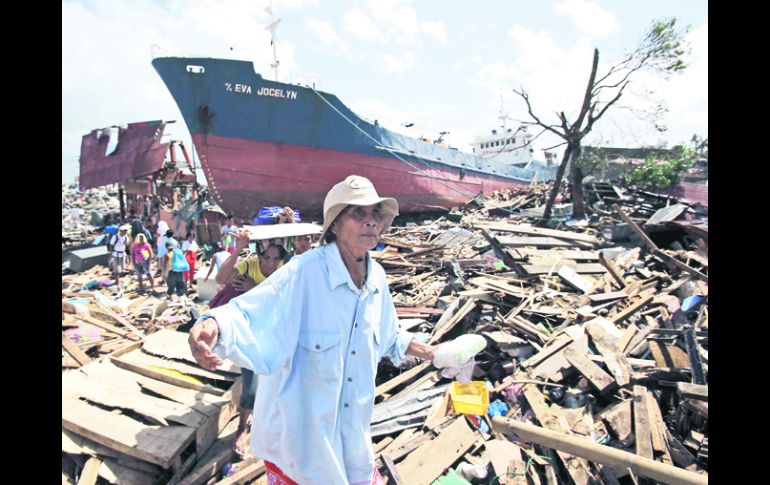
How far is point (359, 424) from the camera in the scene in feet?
6.09

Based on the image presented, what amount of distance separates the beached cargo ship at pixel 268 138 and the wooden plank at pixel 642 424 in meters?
14.0

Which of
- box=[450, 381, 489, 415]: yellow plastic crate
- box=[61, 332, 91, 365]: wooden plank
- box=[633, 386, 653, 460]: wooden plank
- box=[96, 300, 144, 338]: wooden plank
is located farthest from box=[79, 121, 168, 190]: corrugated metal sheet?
box=[633, 386, 653, 460]: wooden plank

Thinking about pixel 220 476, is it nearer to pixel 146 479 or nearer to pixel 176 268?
pixel 146 479

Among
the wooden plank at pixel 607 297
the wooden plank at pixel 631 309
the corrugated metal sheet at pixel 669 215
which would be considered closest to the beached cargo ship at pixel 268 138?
the corrugated metal sheet at pixel 669 215

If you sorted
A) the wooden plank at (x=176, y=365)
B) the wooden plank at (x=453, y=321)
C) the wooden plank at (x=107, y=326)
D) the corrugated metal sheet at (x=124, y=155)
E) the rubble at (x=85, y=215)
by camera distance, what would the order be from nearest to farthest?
the wooden plank at (x=176, y=365) → the wooden plank at (x=453, y=321) → the wooden plank at (x=107, y=326) → the corrugated metal sheet at (x=124, y=155) → the rubble at (x=85, y=215)

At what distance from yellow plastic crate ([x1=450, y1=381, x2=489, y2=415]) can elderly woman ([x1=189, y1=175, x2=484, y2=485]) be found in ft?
6.66

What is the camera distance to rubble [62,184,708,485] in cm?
307

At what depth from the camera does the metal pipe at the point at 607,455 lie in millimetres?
1867

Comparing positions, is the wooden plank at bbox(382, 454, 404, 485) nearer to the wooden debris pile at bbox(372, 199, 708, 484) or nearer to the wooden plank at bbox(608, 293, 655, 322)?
the wooden debris pile at bbox(372, 199, 708, 484)

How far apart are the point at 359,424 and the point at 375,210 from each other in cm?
105

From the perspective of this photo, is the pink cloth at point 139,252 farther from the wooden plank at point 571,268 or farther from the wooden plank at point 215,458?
the wooden plank at point 571,268

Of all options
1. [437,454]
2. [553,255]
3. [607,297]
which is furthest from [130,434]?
[553,255]
